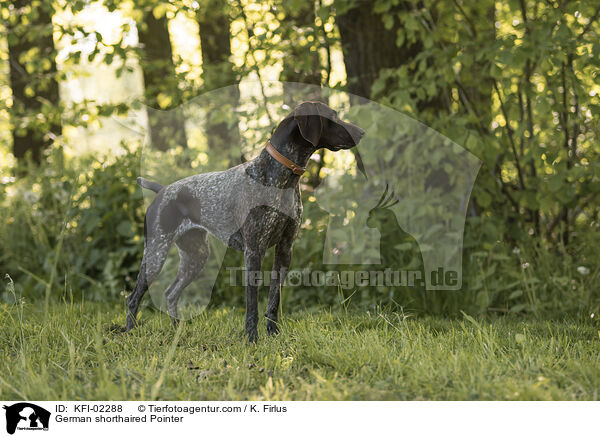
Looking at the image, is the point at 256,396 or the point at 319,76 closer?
the point at 256,396

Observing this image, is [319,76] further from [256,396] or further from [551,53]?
[256,396]

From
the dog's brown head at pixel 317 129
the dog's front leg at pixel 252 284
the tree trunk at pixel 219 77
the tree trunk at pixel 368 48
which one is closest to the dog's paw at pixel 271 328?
the dog's front leg at pixel 252 284

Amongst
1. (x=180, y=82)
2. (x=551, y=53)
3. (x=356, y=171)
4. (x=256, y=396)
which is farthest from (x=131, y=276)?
(x=551, y=53)

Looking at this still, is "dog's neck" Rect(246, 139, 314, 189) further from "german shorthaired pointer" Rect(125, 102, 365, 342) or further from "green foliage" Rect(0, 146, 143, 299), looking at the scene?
"green foliage" Rect(0, 146, 143, 299)

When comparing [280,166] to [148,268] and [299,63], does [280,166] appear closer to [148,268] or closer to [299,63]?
[148,268]

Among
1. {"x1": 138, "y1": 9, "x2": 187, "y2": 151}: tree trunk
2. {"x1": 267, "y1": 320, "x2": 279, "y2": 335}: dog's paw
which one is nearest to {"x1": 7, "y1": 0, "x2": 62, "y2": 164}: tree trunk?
{"x1": 138, "y1": 9, "x2": 187, "y2": 151}: tree trunk

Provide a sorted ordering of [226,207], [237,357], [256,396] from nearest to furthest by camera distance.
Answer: [256,396] → [237,357] → [226,207]

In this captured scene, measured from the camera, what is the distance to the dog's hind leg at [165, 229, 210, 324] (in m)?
3.83

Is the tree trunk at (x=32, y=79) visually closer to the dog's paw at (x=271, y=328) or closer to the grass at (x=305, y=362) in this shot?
the grass at (x=305, y=362)

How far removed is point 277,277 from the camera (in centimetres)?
352

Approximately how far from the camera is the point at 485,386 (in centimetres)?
252

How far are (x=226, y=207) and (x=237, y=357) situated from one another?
962 mm

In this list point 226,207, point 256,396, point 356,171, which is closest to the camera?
point 256,396
